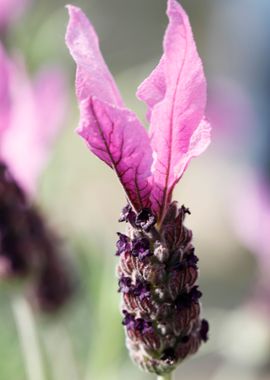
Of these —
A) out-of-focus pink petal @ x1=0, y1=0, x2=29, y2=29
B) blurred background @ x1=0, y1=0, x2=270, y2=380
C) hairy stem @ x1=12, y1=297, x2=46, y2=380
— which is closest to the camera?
hairy stem @ x1=12, y1=297, x2=46, y2=380

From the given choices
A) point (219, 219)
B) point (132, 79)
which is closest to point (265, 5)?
point (219, 219)

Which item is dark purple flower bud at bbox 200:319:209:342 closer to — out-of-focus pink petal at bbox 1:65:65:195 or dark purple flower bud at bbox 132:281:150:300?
dark purple flower bud at bbox 132:281:150:300

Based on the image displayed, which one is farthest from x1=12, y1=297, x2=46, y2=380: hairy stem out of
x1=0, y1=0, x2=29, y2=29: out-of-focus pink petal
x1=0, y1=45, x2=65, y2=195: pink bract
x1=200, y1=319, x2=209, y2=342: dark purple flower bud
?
x1=0, y1=0, x2=29, y2=29: out-of-focus pink petal

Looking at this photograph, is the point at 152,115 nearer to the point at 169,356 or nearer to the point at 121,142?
the point at 121,142

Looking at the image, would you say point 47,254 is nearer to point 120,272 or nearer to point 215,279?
point 120,272

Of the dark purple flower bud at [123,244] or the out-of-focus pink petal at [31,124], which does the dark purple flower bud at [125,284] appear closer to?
the dark purple flower bud at [123,244]

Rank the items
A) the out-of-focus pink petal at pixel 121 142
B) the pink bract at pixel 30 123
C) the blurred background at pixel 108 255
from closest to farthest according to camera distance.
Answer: the out-of-focus pink petal at pixel 121 142
the pink bract at pixel 30 123
the blurred background at pixel 108 255

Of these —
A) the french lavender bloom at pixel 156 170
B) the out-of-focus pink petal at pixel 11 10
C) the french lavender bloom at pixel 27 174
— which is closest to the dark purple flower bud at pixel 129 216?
the french lavender bloom at pixel 156 170
